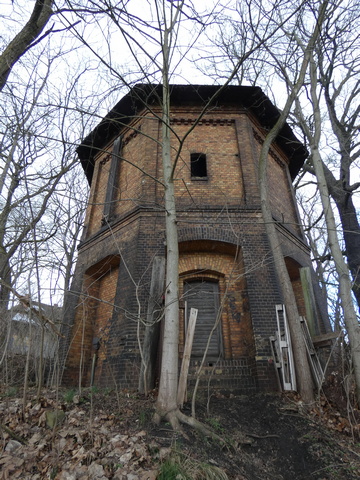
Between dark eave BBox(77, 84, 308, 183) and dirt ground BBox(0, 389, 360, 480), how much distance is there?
272 inches

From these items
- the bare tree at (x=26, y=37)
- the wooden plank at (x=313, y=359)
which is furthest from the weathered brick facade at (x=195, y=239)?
the bare tree at (x=26, y=37)

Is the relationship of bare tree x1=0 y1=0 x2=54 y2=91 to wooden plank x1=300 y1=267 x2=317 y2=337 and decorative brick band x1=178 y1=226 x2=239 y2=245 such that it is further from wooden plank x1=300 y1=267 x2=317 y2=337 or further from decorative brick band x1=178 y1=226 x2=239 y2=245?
wooden plank x1=300 y1=267 x2=317 y2=337

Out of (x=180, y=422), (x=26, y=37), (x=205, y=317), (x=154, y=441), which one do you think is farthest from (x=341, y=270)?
(x=26, y=37)

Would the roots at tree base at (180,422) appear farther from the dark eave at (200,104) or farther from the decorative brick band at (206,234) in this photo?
the dark eave at (200,104)

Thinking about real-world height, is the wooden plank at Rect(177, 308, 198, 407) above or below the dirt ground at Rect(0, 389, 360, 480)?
above

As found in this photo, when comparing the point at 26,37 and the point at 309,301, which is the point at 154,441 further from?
the point at 26,37

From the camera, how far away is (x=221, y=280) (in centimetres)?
784

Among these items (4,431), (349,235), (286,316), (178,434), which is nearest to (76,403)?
(4,431)

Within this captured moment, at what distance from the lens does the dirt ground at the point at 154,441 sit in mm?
3035

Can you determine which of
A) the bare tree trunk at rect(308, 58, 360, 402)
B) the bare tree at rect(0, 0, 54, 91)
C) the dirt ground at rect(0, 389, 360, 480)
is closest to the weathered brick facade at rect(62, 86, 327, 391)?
the bare tree trunk at rect(308, 58, 360, 402)

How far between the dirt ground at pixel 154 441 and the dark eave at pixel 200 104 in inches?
272

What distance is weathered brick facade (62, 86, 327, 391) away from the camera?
654cm

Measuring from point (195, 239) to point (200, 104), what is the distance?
15.8 ft

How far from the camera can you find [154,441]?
11.3ft
